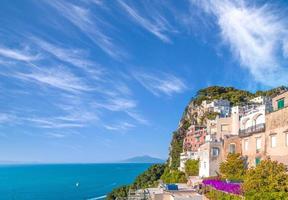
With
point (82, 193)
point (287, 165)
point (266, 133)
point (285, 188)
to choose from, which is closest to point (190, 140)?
point (266, 133)

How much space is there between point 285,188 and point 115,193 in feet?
200

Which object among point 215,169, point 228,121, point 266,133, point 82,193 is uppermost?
point 228,121

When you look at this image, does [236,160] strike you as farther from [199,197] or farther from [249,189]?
[249,189]

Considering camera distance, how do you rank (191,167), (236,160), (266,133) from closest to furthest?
(266,133)
(236,160)
(191,167)

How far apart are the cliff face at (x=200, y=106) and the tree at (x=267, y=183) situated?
1975 inches

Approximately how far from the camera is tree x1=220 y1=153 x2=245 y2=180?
127 feet

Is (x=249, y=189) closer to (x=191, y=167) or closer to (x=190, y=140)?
(x=191, y=167)

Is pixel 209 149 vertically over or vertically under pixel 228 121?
under

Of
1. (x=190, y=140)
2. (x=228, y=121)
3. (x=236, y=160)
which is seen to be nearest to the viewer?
(x=236, y=160)

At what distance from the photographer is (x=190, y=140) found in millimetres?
76500

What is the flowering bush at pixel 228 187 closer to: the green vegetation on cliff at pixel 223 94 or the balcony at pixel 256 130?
the balcony at pixel 256 130

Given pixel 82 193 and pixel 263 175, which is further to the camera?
pixel 82 193

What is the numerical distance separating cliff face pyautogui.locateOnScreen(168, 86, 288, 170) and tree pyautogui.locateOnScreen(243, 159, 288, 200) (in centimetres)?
5016

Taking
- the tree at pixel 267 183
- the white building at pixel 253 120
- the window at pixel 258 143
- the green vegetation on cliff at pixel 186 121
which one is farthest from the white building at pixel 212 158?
the green vegetation on cliff at pixel 186 121
